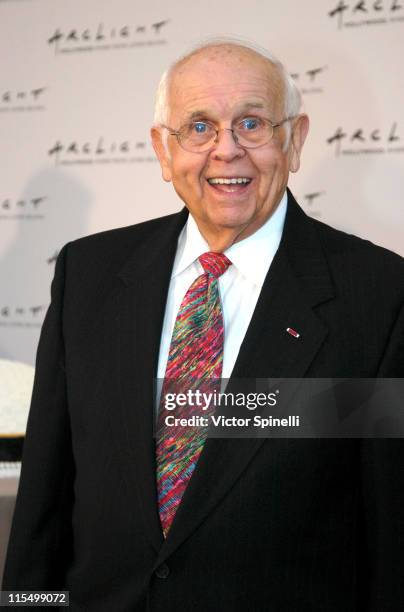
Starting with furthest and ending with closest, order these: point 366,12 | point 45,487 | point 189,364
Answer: point 366,12 < point 45,487 < point 189,364

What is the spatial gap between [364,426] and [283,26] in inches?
66.9

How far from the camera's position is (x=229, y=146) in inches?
65.5

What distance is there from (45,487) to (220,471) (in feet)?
1.35

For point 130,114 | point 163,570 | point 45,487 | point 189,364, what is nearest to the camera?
point 163,570

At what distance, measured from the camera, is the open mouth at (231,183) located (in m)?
1.69

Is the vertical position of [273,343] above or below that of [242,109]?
below

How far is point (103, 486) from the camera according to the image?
5.39 ft

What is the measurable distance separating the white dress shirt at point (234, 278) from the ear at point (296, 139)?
73 millimetres

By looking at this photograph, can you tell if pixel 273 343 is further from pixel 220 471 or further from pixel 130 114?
pixel 130 114

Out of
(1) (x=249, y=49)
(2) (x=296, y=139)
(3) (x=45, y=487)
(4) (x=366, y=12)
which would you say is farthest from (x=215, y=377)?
(4) (x=366, y=12)

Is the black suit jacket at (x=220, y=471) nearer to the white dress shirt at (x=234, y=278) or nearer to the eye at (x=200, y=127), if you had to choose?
the white dress shirt at (x=234, y=278)

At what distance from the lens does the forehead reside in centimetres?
168

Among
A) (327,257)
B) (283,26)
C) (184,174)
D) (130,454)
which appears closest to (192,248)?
(184,174)

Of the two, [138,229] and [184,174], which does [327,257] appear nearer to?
[184,174]
